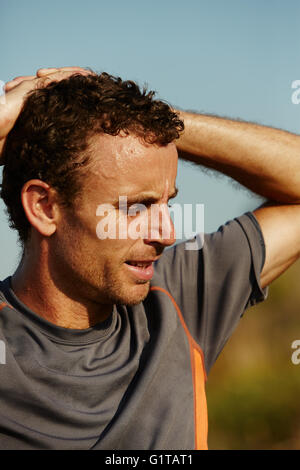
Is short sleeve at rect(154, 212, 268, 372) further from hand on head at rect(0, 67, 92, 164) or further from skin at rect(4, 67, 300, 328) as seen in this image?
hand on head at rect(0, 67, 92, 164)

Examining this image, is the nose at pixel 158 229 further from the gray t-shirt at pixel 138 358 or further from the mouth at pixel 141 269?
the gray t-shirt at pixel 138 358

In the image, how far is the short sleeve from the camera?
9.33 feet

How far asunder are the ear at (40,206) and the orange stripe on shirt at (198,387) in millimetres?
552

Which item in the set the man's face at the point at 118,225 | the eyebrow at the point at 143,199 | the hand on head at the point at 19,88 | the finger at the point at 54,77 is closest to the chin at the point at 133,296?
the man's face at the point at 118,225

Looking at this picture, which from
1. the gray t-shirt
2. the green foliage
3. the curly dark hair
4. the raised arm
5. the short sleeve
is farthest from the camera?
the green foliage

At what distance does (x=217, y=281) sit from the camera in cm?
290

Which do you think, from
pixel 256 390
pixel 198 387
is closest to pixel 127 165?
pixel 198 387

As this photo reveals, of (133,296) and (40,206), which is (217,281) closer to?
(133,296)

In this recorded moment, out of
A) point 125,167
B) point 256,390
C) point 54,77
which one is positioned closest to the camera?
point 125,167

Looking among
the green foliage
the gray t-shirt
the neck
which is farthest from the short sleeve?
the green foliage

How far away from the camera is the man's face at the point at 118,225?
2609mm

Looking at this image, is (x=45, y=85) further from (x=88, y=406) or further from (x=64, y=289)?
(x=88, y=406)

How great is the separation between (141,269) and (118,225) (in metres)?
0.23
